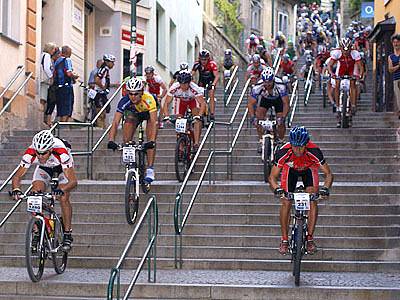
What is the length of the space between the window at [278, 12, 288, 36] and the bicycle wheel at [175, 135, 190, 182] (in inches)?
2042

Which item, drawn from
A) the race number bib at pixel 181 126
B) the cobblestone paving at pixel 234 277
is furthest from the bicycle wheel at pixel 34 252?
the race number bib at pixel 181 126

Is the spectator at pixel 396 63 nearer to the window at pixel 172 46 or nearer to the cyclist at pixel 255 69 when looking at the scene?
the cyclist at pixel 255 69

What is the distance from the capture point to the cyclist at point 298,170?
11562mm

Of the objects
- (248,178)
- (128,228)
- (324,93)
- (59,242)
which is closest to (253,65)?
(324,93)

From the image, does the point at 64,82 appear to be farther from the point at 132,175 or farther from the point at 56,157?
the point at 56,157

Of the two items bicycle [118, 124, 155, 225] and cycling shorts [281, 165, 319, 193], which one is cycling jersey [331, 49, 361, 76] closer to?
bicycle [118, 124, 155, 225]

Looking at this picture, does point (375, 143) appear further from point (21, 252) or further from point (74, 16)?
point (74, 16)

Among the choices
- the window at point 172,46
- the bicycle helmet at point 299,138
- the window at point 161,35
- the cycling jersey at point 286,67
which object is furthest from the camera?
the window at point 172,46

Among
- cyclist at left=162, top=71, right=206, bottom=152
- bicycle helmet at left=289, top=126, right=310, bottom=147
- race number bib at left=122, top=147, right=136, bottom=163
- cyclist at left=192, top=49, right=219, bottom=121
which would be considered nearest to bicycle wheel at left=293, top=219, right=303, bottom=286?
bicycle helmet at left=289, top=126, right=310, bottom=147

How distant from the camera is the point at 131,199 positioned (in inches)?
528

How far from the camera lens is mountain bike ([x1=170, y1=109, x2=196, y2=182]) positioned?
15.6 m

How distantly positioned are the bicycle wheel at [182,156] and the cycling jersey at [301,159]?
3.93 m

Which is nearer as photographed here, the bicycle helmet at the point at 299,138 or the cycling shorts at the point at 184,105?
the bicycle helmet at the point at 299,138

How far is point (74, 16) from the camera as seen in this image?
23797 mm
